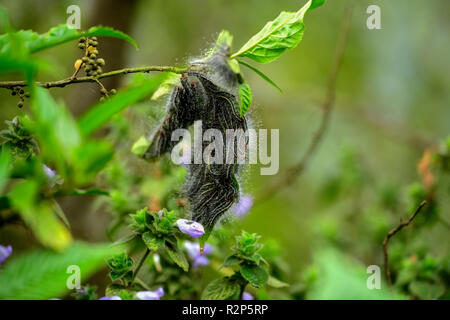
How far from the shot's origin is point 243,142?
57cm

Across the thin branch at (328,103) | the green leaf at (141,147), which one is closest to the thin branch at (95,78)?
the green leaf at (141,147)

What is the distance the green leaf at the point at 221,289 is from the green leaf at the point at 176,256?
0.08 metres

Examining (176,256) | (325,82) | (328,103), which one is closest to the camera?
(176,256)

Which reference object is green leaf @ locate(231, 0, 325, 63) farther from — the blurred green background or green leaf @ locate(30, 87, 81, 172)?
the blurred green background

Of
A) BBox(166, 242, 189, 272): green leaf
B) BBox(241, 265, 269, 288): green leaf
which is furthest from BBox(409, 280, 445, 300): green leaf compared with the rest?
BBox(166, 242, 189, 272): green leaf

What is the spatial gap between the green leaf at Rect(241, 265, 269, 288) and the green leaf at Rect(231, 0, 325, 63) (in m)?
0.29

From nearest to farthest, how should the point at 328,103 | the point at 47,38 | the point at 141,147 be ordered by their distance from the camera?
the point at 47,38 → the point at 141,147 → the point at 328,103

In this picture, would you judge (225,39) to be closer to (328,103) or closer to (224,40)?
(224,40)

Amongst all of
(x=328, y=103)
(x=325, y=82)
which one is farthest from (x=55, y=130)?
(x=325, y=82)

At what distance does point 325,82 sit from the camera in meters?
2.38

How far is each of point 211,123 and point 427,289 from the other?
0.48m

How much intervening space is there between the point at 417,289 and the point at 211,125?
1.52 feet
